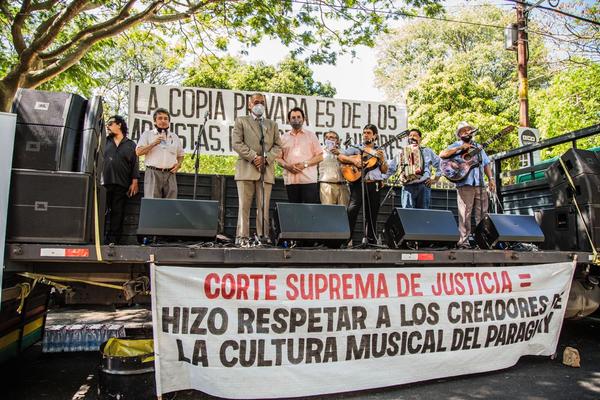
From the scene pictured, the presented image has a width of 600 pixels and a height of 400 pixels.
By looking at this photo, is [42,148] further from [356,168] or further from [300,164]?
[356,168]

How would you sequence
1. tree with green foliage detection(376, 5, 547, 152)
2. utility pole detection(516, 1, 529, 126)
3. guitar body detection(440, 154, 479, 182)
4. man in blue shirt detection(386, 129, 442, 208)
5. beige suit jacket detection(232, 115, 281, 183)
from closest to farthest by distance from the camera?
beige suit jacket detection(232, 115, 281, 183) < guitar body detection(440, 154, 479, 182) < man in blue shirt detection(386, 129, 442, 208) < utility pole detection(516, 1, 529, 126) < tree with green foliage detection(376, 5, 547, 152)

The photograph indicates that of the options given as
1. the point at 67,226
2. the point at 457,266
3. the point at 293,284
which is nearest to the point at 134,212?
the point at 67,226

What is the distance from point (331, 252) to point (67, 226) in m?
2.02

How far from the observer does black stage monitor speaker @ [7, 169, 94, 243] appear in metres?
3.05

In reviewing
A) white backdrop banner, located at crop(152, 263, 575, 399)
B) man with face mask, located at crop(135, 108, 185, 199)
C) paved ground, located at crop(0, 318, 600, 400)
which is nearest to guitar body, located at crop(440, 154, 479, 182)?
white backdrop banner, located at crop(152, 263, 575, 399)

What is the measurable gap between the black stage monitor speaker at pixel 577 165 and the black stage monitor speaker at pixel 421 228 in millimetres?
1722

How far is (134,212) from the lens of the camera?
6.07m

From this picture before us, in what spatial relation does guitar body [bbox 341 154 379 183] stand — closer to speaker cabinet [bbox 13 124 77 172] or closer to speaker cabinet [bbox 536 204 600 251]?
speaker cabinet [bbox 536 204 600 251]

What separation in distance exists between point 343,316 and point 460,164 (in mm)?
3083

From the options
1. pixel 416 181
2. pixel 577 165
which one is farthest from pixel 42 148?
pixel 577 165

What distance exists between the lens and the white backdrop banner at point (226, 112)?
267 inches

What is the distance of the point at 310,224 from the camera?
393cm

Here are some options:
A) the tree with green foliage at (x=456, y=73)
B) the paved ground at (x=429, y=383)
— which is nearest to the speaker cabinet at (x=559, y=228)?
the paved ground at (x=429, y=383)

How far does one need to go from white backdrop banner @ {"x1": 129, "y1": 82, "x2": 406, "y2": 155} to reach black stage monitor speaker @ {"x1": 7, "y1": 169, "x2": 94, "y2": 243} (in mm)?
3714
